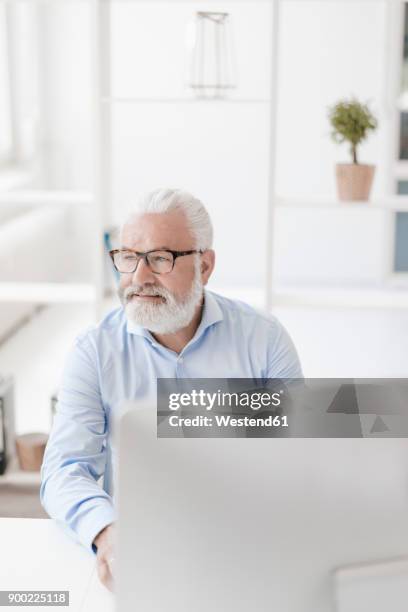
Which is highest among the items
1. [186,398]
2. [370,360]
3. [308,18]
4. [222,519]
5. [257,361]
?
[308,18]

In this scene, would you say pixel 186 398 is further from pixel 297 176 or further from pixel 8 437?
pixel 297 176

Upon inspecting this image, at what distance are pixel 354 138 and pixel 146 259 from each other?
1.68m

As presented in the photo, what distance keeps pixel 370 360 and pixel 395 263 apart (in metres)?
1.97

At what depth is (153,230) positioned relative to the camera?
6.42ft

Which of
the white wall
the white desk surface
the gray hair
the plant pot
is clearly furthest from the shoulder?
the white wall

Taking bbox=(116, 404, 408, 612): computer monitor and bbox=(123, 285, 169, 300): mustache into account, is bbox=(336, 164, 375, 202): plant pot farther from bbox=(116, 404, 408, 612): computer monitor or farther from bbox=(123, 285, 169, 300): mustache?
bbox=(116, 404, 408, 612): computer monitor

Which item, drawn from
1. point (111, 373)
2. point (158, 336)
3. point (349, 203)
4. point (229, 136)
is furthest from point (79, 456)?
point (229, 136)

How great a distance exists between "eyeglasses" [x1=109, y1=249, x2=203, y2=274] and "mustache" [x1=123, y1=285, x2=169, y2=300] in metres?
0.04

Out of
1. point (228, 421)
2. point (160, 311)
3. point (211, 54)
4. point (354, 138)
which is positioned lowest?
point (160, 311)

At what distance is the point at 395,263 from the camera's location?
21.6 ft

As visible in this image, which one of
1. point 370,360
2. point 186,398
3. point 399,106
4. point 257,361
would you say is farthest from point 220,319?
point 399,106

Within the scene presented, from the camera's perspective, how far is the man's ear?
207 centimetres

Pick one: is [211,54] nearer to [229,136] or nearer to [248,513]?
[248,513]

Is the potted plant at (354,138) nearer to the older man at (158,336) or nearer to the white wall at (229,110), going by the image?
the older man at (158,336)
